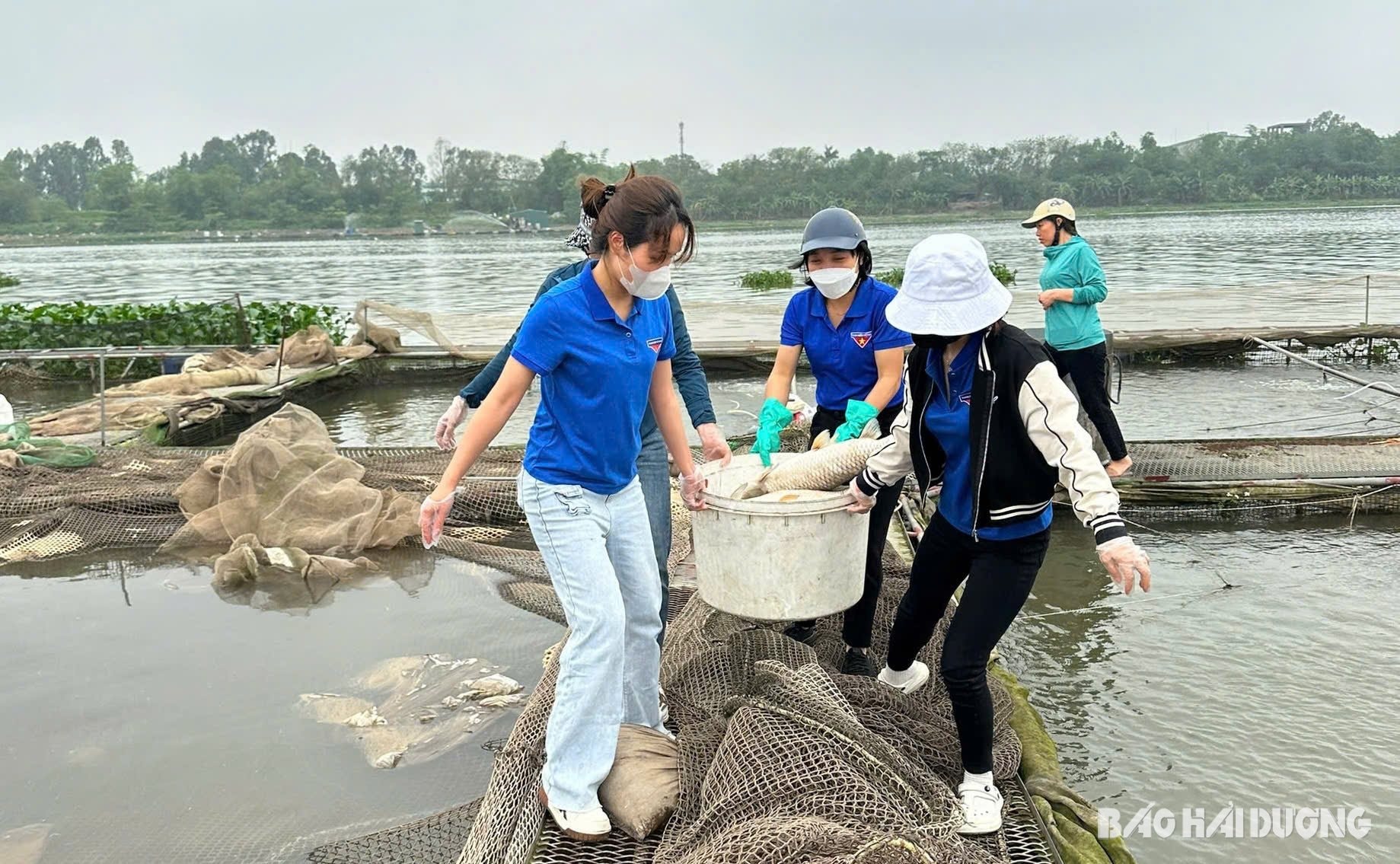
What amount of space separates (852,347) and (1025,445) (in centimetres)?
114

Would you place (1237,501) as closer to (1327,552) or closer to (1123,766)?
(1327,552)

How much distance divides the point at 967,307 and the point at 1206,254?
42523 mm

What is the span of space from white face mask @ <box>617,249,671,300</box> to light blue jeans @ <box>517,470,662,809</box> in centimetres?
51

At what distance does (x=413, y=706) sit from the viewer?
4.26 m

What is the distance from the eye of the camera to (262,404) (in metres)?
10.6

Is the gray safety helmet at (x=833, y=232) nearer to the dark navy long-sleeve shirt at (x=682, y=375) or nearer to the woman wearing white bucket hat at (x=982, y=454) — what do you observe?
the dark navy long-sleeve shirt at (x=682, y=375)

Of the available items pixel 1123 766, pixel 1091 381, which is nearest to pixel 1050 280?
pixel 1091 381

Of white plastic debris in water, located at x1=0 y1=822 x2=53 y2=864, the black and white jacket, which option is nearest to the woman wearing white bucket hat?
the black and white jacket

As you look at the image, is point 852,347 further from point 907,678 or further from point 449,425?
point 449,425

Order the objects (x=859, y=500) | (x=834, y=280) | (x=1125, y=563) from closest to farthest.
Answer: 1. (x=1125, y=563)
2. (x=859, y=500)
3. (x=834, y=280)

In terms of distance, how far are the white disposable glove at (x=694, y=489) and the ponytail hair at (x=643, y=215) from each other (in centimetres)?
72

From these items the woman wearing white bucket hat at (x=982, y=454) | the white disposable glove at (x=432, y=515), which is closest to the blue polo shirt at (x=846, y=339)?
the woman wearing white bucket hat at (x=982, y=454)

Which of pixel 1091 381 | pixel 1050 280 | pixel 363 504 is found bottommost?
pixel 363 504

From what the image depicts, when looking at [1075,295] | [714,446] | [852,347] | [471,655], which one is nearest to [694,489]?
[714,446]
